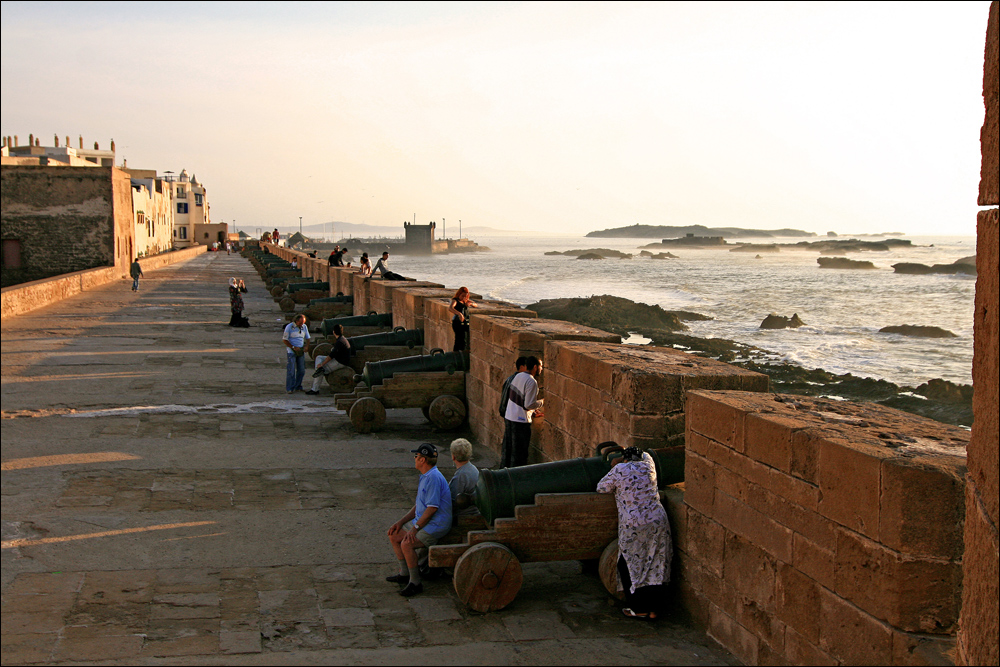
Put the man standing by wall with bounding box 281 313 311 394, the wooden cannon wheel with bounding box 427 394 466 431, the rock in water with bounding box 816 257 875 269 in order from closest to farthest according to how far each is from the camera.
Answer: the wooden cannon wheel with bounding box 427 394 466 431, the man standing by wall with bounding box 281 313 311 394, the rock in water with bounding box 816 257 875 269

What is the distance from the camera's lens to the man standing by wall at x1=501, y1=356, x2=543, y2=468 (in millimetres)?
6836

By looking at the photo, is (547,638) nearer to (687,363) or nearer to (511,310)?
(687,363)

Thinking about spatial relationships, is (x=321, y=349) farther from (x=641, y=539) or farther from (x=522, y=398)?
(x=641, y=539)

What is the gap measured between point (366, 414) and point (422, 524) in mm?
4010

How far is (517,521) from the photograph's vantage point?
4.77 m

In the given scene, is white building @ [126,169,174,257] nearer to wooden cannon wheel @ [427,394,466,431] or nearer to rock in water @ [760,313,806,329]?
Answer: rock in water @ [760,313,806,329]

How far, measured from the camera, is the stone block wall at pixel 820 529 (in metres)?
3.21

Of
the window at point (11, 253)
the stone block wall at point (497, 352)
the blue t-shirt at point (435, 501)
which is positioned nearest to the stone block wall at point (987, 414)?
the blue t-shirt at point (435, 501)

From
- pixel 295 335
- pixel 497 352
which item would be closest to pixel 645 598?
pixel 497 352

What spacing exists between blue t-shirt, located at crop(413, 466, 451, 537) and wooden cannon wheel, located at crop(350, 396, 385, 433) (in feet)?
12.7

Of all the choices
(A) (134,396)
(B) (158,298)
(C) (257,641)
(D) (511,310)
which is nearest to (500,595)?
(C) (257,641)

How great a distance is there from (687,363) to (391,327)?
337 inches

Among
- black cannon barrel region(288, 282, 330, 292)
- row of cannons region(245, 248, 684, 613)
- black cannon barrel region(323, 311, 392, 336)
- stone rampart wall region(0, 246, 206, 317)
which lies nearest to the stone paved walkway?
row of cannons region(245, 248, 684, 613)

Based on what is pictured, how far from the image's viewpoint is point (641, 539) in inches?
183
